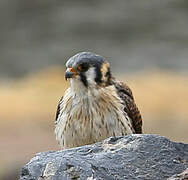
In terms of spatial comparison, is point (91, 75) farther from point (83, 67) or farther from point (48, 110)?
point (48, 110)

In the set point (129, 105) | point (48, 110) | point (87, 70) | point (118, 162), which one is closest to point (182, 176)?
point (118, 162)

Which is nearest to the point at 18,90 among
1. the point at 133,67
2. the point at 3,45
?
the point at 133,67

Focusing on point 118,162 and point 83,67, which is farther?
point 83,67

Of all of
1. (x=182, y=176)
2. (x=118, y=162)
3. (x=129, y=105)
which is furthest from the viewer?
(x=129, y=105)

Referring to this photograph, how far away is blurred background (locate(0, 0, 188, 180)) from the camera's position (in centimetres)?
1981

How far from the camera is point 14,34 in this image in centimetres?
2988

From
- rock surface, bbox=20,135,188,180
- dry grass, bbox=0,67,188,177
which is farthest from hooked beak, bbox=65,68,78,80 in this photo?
dry grass, bbox=0,67,188,177

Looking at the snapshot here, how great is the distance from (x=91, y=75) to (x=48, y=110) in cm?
1145

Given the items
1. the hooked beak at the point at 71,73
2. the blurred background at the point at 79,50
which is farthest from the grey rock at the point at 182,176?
the blurred background at the point at 79,50

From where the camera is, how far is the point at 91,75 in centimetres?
905

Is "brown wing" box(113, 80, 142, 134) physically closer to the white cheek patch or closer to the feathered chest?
the feathered chest

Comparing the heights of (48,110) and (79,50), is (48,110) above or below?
below

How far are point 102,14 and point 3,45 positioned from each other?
3312mm

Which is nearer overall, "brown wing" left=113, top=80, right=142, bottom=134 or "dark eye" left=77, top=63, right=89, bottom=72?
"dark eye" left=77, top=63, right=89, bottom=72
